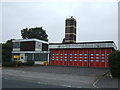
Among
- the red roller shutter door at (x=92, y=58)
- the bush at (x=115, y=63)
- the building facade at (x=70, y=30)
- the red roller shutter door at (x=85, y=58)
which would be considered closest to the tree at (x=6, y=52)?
the building facade at (x=70, y=30)

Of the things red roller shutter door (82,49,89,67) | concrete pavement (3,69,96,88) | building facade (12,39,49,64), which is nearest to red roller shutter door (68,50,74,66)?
red roller shutter door (82,49,89,67)

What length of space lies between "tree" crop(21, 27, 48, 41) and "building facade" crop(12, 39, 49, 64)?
26665mm

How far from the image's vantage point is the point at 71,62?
3028cm

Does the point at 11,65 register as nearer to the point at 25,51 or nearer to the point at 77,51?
the point at 25,51

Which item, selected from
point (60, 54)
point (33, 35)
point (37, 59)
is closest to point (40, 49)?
point (37, 59)

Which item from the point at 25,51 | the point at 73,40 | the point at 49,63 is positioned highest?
the point at 73,40

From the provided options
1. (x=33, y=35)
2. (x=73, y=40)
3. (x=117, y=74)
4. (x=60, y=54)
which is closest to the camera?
(x=117, y=74)

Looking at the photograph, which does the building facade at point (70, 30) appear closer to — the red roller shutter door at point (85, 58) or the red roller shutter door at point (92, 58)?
the red roller shutter door at point (85, 58)

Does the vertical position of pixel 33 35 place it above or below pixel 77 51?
above

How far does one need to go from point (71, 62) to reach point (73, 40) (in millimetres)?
13289

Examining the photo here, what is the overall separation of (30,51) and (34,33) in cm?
2999

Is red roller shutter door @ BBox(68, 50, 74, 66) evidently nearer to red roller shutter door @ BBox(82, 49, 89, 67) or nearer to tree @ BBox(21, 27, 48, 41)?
red roller shutter door @ BBox(82, 49, 89, 67)

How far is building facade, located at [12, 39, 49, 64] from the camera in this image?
31.8 m

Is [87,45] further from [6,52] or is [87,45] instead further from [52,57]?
[6,52]
